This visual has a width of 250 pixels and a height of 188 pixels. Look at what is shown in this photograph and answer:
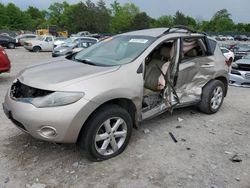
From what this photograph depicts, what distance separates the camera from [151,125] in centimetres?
543

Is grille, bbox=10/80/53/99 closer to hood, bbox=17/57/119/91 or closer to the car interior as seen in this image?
hood, bbox=17/57/119/91

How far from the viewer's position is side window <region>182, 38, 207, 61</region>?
5.51 metres

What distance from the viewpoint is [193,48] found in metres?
5.78

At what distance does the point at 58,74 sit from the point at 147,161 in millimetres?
1638

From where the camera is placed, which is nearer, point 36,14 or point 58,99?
point 58,99

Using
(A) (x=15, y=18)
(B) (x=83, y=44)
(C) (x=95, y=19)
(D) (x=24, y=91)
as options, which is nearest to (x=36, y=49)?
(B) (x=83, y=44)

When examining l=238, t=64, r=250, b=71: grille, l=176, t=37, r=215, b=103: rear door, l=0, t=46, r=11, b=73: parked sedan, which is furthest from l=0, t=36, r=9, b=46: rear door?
l=176, t=37, r=215, b=103: rear door

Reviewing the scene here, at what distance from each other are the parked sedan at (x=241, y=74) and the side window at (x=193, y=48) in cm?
462

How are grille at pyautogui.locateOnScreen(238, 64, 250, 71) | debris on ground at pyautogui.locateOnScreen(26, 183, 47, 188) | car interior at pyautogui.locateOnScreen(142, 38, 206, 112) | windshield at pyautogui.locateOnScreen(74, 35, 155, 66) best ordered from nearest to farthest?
debris on ground at pyautogui.locateOnScreen(26, 183, 47, 188) → windshield at pyautogui.locateOnScreen(74, 35, 155, 66) → car interior at pyautogui.locateOnScreen(142, 38, 206, 112) → grille at pyautogui.locateOnScreen(238, 64, 250, 71)

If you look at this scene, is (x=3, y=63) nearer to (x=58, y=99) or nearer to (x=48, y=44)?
(x=58, y=99)

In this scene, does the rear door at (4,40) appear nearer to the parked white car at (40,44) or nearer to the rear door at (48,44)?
the parked white car at (40,44)

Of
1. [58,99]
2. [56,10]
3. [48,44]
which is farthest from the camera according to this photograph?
[56,10]

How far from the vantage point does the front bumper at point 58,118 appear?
3551mm

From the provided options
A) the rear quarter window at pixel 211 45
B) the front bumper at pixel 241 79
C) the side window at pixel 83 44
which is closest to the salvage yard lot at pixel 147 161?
the rear quarter window at pixel 211 45
